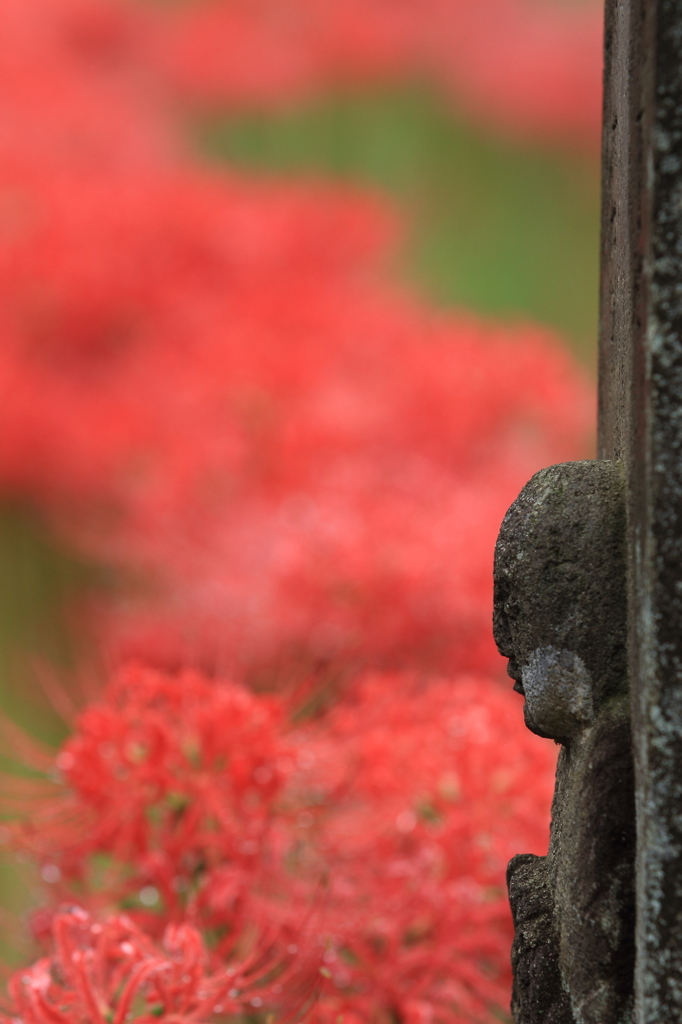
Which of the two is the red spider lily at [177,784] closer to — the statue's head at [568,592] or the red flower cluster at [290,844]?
the red flower cluster at [290,844]

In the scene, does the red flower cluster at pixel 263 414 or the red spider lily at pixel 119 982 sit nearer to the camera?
the red spider lily at pixel 119 982

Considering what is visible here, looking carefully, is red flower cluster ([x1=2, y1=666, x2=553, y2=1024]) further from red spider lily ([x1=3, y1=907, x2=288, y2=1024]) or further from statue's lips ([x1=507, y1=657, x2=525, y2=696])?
statue's lips ([x1=507, y1=657, x2=525, y2=696])

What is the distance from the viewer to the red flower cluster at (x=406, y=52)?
2.84 meters

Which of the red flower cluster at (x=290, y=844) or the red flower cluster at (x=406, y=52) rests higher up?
the red flower cluster at (x=406, y=52)

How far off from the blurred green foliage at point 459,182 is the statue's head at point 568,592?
257 cm

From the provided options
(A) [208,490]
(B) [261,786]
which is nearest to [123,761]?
(B) [261,786]

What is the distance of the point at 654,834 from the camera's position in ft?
1.01

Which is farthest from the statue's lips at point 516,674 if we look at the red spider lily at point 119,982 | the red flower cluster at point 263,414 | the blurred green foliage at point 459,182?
the blurred green foliage at point 459,182

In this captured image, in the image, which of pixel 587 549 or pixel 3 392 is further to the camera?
pixel 3 392

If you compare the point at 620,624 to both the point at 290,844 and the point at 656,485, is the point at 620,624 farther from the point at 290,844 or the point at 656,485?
the point at 290,844

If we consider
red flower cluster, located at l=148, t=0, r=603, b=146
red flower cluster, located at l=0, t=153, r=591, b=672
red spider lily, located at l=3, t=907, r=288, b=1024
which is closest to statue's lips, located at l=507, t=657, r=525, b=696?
red spider lily, located at l=3, t=907, r=288, b=1024

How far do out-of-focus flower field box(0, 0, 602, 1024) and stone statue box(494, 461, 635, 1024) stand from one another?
0.21 metres

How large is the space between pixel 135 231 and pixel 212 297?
0.19m

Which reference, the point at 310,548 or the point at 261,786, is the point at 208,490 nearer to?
the point at 310,548
